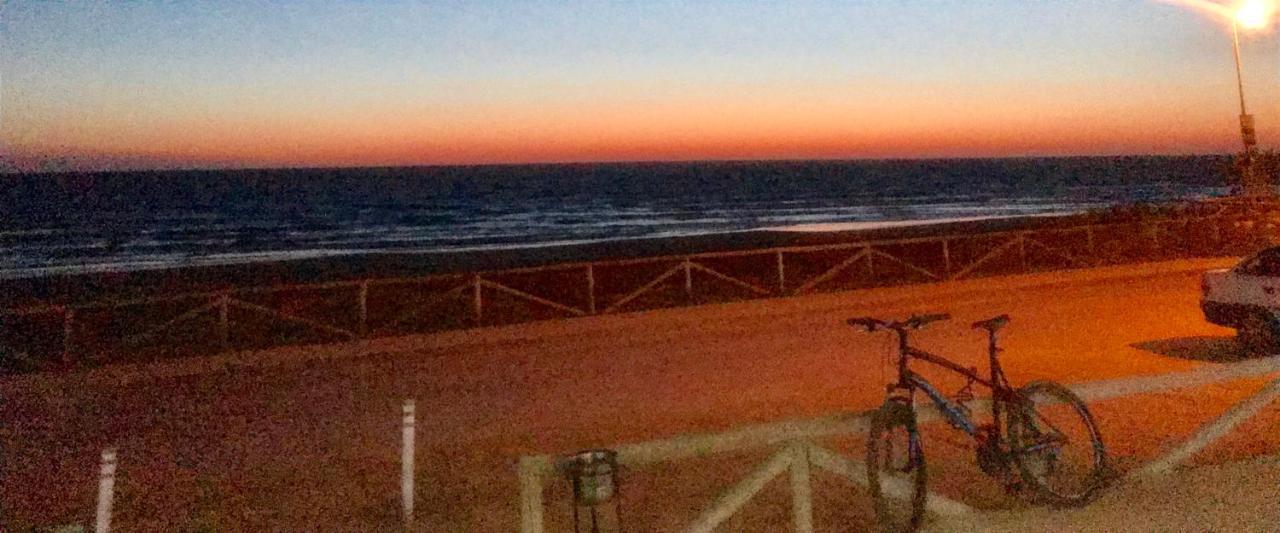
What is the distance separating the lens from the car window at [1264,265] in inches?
419

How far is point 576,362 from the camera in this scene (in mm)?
12641

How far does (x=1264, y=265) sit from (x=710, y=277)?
46.1 ft

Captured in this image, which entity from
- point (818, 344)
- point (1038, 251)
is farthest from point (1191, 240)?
point (818, 344)

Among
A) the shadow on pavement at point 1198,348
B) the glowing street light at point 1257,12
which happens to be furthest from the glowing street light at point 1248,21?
the shadow on pavement at point 1198,348

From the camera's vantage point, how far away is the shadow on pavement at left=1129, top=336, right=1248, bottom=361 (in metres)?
11.1

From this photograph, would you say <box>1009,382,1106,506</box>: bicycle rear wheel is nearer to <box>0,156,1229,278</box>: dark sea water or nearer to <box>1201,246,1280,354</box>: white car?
<box>1201,246,1280,354</box>: white car

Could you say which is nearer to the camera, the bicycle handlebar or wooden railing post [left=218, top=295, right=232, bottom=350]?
the bicycle handlebar

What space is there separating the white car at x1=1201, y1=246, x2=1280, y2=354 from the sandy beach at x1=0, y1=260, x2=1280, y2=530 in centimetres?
47

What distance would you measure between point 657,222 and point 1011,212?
23557mm

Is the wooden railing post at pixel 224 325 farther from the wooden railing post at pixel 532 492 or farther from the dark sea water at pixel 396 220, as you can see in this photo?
the dark sea water at pixel 396 220

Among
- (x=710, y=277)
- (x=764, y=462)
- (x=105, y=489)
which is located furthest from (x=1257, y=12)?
(x=105, y=489)

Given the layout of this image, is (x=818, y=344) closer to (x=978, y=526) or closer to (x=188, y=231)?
(x=978, y=526)

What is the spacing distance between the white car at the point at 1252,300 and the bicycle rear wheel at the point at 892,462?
7.80 m

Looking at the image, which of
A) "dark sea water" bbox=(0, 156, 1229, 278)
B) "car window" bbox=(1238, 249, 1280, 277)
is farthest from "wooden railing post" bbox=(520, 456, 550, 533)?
"dark sea water" bbox=(0, 156, 1229, 278)
